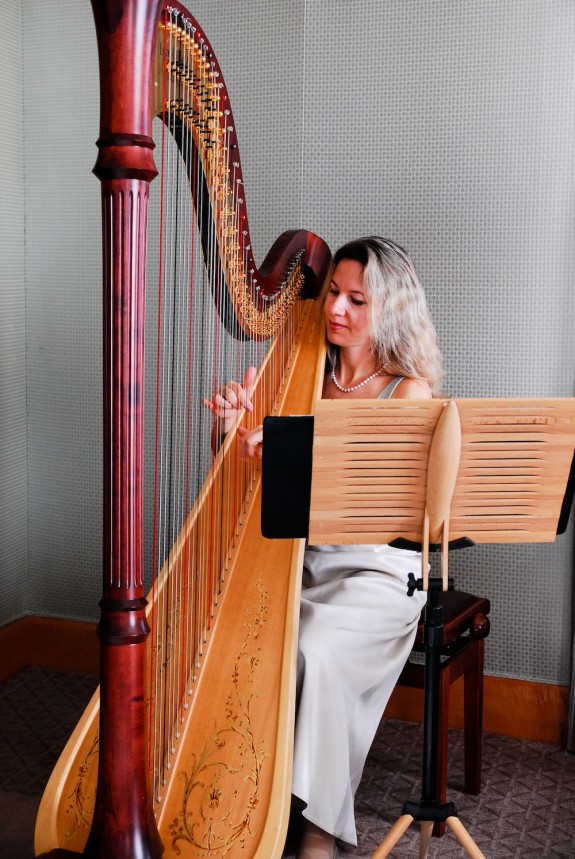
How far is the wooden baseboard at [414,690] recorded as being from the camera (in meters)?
2.80

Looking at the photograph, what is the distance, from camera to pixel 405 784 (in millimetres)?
2525

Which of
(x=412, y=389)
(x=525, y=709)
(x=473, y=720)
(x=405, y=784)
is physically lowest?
(x=405, y=784)

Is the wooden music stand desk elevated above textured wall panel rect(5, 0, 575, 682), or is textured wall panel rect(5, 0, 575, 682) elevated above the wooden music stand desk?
textured wall panel rect(5, 0, 575, 682)

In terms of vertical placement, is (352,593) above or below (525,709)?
above

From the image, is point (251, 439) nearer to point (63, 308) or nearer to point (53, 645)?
point (63, 308)

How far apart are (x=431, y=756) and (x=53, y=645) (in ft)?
6.19

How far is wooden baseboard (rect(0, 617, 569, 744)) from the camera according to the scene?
280 centimetres

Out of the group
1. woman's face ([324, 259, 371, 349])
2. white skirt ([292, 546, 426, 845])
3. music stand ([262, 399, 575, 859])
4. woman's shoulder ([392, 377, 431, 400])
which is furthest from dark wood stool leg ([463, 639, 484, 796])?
woman's face ([324, 259, 371, 349])

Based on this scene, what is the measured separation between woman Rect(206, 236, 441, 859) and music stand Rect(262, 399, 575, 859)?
0.40m

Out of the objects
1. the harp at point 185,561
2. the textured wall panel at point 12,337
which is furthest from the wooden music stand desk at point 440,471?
the textured wall panel at point 12,337

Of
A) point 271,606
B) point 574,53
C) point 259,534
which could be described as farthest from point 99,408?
point 574,53

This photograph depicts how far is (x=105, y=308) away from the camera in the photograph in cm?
117

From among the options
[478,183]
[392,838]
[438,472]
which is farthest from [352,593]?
[478,183]

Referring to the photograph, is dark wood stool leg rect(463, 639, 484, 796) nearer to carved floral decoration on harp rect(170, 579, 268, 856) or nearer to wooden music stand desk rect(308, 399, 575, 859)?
wooden music stand desk rect(308, 399, 575, 859)
